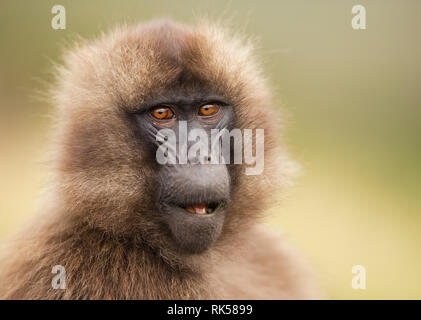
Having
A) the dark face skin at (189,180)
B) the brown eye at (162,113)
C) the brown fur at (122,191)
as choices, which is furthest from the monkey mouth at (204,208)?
the brown eye at (162,113)

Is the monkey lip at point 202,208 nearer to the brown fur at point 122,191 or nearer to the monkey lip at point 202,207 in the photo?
the monkey lip at point 202,207

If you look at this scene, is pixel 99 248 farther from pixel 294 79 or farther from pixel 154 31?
pixel 294 79

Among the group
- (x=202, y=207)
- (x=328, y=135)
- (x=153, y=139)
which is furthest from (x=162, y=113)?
(x=328, y=135)

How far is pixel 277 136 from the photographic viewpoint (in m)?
4.28

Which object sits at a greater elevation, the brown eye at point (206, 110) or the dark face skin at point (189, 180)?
the brown eye at point (206, 110)

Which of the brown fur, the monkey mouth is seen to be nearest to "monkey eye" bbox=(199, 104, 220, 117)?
the brown fur

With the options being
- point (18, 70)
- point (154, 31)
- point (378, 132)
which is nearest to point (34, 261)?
point (154, 31)

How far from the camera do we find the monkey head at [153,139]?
354cm

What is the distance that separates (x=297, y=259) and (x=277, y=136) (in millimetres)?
1305

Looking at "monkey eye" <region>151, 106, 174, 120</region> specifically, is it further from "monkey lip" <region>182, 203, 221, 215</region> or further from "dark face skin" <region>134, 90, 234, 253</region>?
"monkey lip" <region>182, 203, 221, 215</region>

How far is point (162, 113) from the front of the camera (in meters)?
3.74

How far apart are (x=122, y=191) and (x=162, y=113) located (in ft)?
1.75

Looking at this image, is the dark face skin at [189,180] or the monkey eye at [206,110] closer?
the dark face skin at [189,180]

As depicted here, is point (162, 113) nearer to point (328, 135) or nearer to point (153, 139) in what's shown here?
point (153, 139)
